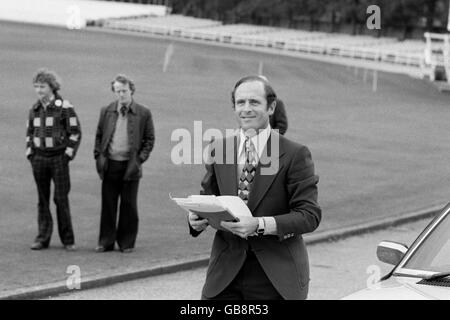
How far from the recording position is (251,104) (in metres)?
6.47

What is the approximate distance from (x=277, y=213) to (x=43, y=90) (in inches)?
277

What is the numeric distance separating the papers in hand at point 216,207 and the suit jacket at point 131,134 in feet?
23.4

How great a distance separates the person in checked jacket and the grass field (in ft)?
1.47

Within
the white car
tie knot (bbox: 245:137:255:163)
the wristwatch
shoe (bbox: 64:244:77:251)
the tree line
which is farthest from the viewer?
the tree line

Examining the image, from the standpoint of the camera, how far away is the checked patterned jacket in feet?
43.5

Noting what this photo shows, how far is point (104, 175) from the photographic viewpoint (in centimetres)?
1352

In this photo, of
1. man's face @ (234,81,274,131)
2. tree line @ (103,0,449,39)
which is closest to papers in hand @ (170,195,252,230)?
man's face @ (234,81,274,131)

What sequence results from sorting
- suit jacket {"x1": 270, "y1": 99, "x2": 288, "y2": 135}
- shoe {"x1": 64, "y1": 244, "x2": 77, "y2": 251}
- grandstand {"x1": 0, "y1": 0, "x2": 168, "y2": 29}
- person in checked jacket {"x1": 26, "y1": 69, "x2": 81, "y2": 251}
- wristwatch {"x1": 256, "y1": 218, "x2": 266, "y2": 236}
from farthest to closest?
1. grandstand {"x1": 0, "y1": 0, "x2": 168, "y2": 29}
2. suit jacket {"x1": 270, "y1": 99, "x2": 288, "y2": 135}
3. shoe {"x1": 64, "y1": 244, "x2": 77, "y2": 251}
4. person in checked jacket {"x1": 26, "y1": 69, "x2": 81, "y2": 251}
5. wristwatch {"x1": 256, "y1": 218, "x2": 266, "y2": 236}

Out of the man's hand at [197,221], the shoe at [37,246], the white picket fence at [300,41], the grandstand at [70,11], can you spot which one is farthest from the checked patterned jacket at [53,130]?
the grandstand at [70,11]

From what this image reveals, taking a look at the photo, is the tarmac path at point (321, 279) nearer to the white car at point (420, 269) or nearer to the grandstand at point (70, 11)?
the white car at point (420, 269)

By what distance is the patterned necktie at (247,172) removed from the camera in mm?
Answer: 6570

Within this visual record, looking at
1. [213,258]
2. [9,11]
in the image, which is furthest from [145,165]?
A: [9,11]

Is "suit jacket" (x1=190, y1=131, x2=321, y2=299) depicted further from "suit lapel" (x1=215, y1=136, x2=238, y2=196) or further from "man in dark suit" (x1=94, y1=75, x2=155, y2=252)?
"man in dark suit" (x1=94, y1=75, x2=155, y2=252)

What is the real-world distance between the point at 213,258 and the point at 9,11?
108 meters
